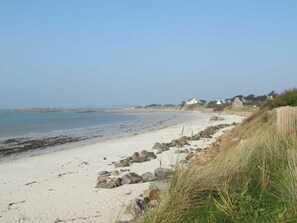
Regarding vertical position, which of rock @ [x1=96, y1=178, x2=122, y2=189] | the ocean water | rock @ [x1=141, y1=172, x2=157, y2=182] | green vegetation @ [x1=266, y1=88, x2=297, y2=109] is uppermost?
green vegetation @ [x1=266, y1=88, x2=297, y2=109]

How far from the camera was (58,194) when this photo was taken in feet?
30.4

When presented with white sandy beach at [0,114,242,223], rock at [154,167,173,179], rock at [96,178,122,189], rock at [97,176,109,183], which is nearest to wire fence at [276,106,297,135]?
white sandy beach at [0,114,242,223]

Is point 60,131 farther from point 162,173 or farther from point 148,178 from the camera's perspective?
point 162,173

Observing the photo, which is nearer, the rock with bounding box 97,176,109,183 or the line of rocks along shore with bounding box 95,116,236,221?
the line of rocks along shore with bounding box 95,116,236,221

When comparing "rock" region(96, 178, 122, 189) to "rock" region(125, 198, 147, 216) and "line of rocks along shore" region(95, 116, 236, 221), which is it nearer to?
"line of rocks along shore" region(95, 116, 236, 221)

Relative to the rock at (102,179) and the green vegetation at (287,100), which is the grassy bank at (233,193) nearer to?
the rock at (102,179)

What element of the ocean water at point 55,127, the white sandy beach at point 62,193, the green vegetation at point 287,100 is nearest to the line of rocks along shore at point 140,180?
the white sandy beach at point 62,193

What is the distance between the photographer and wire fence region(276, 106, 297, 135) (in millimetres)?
10664

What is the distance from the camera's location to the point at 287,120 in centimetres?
1077

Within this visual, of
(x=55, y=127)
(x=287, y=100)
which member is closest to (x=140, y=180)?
(x=287, y=100)

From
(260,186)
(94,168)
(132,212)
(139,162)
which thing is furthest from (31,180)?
(260,186)

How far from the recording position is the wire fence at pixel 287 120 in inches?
420

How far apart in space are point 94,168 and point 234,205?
29.6ft

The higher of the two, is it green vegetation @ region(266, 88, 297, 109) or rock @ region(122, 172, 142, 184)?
green vegetation @ region(266, 88, 297, 109)
